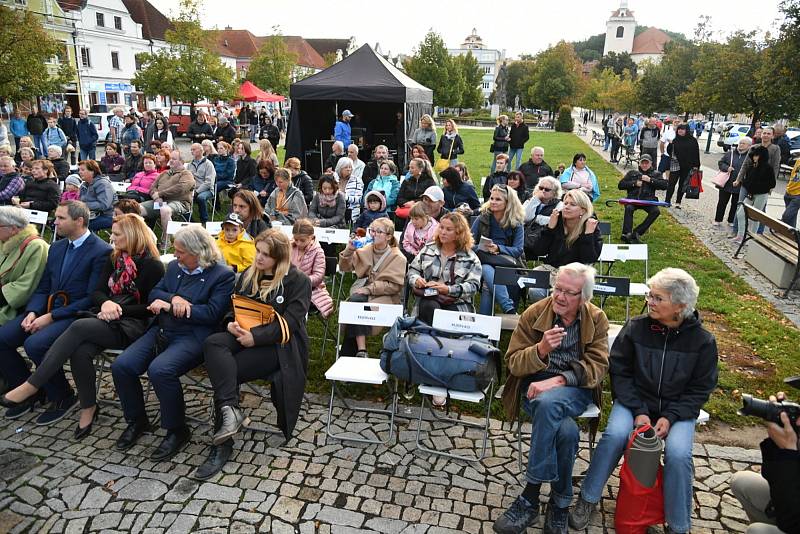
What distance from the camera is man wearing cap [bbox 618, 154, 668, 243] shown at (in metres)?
9.63

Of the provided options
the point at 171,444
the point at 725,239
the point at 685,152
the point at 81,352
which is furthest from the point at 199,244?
the point at 685,152

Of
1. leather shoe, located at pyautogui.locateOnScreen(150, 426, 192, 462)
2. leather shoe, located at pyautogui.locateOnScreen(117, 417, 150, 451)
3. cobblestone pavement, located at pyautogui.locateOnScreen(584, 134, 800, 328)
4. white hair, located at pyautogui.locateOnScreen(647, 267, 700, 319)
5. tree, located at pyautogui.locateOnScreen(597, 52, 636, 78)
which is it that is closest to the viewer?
white hair, located at pyautogui.locateOnScreen(647, 267, 700, 319)

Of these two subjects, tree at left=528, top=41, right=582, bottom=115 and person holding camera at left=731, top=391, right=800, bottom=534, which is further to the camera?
→ tree at left=528, top=41, right=582, bottom=115

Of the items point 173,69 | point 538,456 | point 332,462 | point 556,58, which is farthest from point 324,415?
point 556,58

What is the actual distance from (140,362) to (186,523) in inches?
51.6

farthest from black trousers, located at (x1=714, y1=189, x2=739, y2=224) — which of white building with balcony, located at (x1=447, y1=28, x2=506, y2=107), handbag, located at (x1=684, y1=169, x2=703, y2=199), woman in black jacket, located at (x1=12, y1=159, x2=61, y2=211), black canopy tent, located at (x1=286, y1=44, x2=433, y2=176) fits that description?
white building with balcony, located at (x1=447, y1=28, x2=506, y2=107)

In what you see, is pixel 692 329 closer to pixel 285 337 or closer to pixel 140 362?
pixel 285 337

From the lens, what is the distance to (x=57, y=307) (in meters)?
4.55

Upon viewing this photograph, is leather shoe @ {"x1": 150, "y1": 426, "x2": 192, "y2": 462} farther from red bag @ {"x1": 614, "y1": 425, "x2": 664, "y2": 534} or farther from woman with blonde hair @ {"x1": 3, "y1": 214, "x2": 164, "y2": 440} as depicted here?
red bag @ {"x1": 614, "y1": 425, "x2": 664, "y2": 534}

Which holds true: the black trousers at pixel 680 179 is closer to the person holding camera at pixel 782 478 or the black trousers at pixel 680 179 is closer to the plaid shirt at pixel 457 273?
the plaid shirt at pixel 457 273

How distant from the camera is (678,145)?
12031 mm

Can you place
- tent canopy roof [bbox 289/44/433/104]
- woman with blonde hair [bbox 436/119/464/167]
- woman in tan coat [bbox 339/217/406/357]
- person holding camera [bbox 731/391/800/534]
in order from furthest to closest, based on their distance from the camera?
1. woman with blonde hair [bbox 436/119/464/167]
2. tent canopy roof [bbox 289/44/433/104]
3. woman in tan coat [bbox 339/217/406/357]
4. person holding camera [bbox 731/391/800/534]

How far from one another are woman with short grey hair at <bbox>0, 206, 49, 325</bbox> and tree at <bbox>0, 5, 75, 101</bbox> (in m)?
18.5

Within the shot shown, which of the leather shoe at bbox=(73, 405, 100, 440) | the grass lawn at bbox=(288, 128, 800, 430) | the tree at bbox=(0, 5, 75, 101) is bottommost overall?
the leather shoe at bbox=(73, 405, 100, 440)
